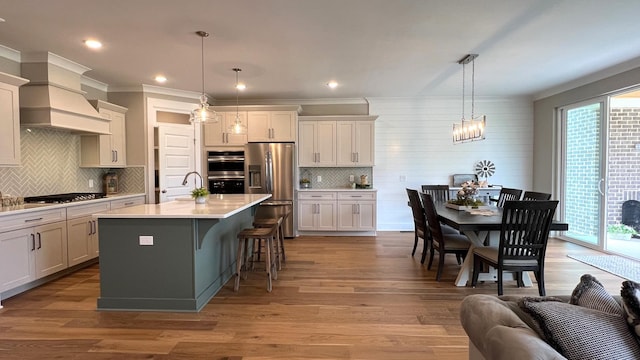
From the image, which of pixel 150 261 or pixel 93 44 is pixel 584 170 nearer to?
pixel 150 261

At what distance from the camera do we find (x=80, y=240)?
3.97 metres

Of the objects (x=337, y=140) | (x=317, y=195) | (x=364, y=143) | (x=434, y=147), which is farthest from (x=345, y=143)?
(x=434, y=147)

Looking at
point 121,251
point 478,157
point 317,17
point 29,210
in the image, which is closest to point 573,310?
point 317,17

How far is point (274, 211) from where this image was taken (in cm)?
575

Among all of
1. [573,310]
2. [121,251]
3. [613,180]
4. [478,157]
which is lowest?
[121,251]

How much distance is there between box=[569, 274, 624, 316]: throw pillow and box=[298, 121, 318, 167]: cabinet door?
5165 mm

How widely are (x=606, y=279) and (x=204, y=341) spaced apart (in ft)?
14.1

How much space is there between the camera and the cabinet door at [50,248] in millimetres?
3410

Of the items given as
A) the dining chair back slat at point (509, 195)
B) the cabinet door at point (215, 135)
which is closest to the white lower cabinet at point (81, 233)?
the cabinet door at point (215, 135)

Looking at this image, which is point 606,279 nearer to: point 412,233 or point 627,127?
point 627,127

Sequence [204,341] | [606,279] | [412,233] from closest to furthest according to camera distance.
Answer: [204,341]
[606,279]
[412,233]

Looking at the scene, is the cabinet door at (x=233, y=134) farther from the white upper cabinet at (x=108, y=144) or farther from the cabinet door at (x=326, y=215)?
the cabinet door at (x=326, y=215)

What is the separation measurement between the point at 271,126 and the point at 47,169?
3.30 m

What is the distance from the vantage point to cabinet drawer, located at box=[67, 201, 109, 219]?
3805mm
